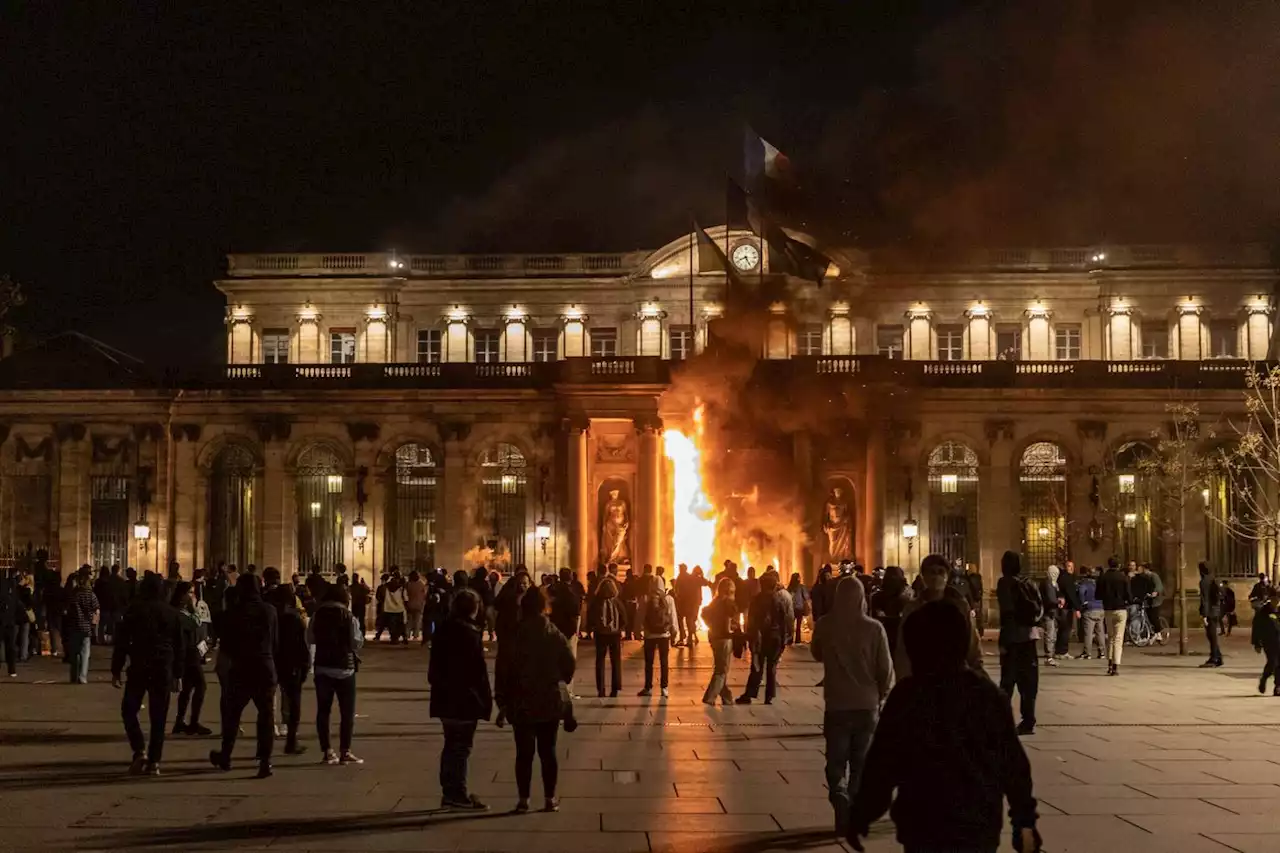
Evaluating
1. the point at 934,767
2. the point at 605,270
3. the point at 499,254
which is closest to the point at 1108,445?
the point at 605,270

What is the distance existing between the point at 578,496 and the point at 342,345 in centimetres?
1754

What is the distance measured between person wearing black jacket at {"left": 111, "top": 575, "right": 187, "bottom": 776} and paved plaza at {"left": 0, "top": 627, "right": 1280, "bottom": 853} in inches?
14.3

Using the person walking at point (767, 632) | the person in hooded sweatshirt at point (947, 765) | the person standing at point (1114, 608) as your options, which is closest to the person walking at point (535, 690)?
the person in hooded sweatshirt at point (947, 765)

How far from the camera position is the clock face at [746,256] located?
53.9 meters

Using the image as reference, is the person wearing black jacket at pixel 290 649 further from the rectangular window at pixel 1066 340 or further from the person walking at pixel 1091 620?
the rectangular window at pixel 1066 340

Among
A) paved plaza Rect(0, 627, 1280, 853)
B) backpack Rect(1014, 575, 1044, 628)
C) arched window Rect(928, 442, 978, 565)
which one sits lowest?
paved plaza Rect(0, 627, 1280, 853)

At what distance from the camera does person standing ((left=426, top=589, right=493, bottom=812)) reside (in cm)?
1115

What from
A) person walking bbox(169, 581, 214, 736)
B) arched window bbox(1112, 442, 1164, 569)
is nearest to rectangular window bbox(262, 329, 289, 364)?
arched window bbox(1112, 442, 1164, 569)

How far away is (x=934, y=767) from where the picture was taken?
5.54 m

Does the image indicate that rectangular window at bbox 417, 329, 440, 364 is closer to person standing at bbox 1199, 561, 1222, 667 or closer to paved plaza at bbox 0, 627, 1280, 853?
person standing at bbox 1199, 561, 1222, 667

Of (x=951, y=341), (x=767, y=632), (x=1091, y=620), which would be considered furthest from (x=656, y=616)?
(x=951, y=341)

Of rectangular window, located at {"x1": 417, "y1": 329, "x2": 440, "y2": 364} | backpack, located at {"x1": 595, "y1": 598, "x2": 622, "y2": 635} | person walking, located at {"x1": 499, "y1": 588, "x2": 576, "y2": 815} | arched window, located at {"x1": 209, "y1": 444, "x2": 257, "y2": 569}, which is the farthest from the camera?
rectangular window, located at {"x1": 417, "y1": 329, "x2": 440, "y2": 364}

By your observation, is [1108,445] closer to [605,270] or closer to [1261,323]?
[1261,323]

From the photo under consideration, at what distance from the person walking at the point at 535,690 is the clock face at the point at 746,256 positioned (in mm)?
43742
